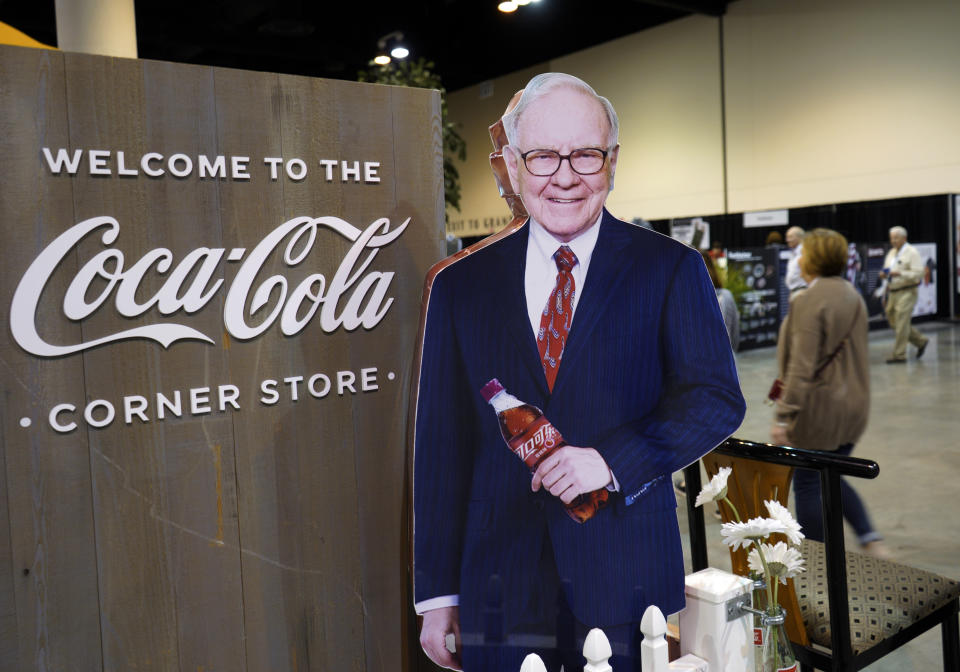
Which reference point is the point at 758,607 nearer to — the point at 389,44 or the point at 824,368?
the point at 824,368

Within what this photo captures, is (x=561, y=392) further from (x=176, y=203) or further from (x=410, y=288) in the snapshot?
(x=176, y=203)

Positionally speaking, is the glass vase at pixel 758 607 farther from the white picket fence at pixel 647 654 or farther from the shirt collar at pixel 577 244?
the shirt collar at pixel 577 244

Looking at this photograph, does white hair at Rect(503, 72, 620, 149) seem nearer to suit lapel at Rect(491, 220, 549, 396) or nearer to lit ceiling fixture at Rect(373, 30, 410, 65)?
suit lapel at Rect(491, 220, 549, 396)

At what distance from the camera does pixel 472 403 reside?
173 cm

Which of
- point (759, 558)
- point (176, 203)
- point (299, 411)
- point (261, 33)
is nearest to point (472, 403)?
point (299, 411)

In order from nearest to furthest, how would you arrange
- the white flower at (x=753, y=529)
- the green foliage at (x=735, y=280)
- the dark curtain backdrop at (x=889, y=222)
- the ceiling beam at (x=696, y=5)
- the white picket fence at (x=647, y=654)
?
the white picket fence at (x=647, y=654), the white flower at (x=753, y=529), the dark curtain backdrop at (x=889, y=222), the ceiling beam at (x=696, y=5), the green foliage at (x=735, y=280)

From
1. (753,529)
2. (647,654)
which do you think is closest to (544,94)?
(753,529)

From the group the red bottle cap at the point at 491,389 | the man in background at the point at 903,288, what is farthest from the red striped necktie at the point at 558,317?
the man in background at the point at 903,288

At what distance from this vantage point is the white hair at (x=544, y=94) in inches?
65.7

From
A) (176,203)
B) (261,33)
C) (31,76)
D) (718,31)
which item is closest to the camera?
(31,76)

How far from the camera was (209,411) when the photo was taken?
184cm

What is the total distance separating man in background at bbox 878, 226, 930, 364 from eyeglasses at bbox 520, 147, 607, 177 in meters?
8.50

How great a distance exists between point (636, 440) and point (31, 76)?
1.51m

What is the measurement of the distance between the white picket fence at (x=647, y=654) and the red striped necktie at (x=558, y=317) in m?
0.52
